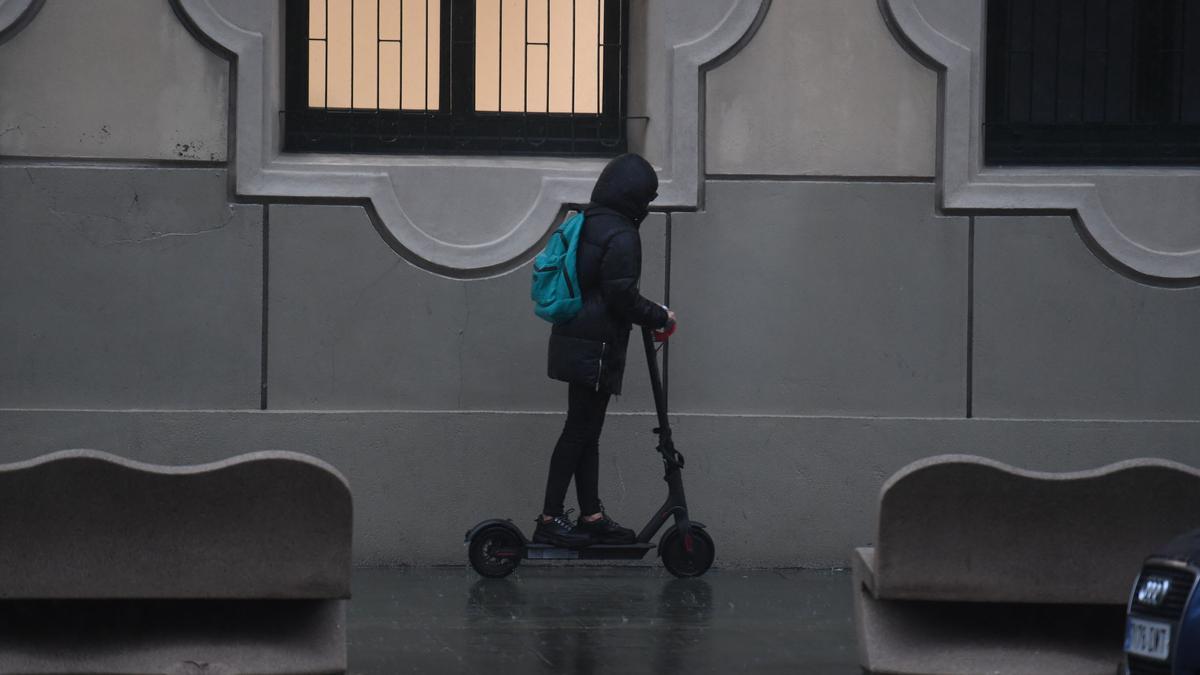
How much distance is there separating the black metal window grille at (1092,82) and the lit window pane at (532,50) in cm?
233

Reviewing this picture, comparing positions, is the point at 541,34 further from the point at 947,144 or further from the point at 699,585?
the point at 699,585

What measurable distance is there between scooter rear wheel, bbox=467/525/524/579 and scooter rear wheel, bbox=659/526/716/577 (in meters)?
0.75

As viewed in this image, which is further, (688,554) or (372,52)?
(372,52)

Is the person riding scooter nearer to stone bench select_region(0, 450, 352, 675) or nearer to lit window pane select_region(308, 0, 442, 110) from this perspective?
lit window pane select_region(308, 0, 442, 110)

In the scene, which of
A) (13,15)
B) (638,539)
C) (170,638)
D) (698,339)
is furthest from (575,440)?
(13,15)

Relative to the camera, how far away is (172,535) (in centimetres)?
495

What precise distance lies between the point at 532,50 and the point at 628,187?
1.67m

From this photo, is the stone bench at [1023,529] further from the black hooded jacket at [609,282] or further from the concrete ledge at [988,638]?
the black hooded jacket at [609,282]

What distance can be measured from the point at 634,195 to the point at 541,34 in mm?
1732

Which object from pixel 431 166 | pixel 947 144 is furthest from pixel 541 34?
pixel 947 144

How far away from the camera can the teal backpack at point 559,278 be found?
7.93 metres

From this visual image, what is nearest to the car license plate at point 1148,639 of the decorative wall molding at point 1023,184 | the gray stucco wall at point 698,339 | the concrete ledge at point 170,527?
the concrete ledge at point 170,527

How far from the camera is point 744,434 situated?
29.0 ft

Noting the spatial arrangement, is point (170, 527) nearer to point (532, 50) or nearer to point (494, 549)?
point (494, 549)
